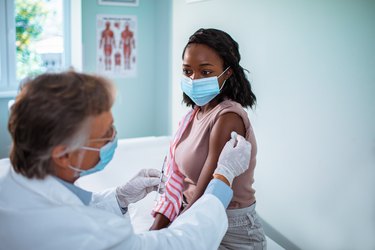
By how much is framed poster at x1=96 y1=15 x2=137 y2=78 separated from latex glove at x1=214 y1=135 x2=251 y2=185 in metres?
2.62

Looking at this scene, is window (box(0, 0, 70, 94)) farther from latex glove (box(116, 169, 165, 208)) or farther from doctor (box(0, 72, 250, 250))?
doctor (box(0, 72, 250, 250))

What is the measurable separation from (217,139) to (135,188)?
0.38 m

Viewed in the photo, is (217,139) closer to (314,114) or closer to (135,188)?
(135,188)

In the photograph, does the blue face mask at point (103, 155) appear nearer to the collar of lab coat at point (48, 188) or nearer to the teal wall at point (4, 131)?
the collar of lab coat at point (48, 188)

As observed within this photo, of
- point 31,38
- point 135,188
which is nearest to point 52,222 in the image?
point 135,188

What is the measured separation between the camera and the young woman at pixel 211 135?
1544 millimetres

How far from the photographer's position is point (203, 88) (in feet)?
5.36

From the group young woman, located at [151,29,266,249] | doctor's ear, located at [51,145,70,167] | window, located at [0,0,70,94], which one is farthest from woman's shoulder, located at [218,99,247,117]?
window, located at [0,0,70,94]

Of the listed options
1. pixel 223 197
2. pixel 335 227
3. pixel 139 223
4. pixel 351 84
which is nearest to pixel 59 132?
pixel 223 197

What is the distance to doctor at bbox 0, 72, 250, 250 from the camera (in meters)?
1.01

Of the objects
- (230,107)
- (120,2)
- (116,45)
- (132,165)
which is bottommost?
(132,165)

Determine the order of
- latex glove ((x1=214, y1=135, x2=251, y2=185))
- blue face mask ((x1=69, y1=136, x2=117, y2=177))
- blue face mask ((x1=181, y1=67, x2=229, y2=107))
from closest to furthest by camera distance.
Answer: blue face mask ((x1=69, y1=136, x2=117, y2=177)), latex glove ((x1=214, y1=135, x2=251, y2=185)), blue face mask ((x1=181, y1=67, x2=229, y2=107))

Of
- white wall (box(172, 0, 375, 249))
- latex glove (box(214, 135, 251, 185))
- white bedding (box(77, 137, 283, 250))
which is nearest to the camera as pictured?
latex glove (box(214, 135, 251, 185))

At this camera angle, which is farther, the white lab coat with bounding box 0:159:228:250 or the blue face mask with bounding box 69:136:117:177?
the blue face mask with bounding box 69:136:117:177
